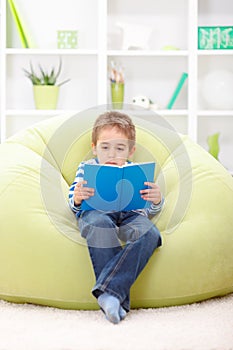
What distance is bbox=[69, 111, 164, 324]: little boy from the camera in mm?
1857

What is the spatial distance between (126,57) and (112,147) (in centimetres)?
208

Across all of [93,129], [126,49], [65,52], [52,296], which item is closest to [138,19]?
[126,49]

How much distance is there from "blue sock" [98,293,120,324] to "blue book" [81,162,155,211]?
32 cm

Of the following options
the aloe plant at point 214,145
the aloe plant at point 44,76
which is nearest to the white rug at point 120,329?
the aloe plant at point 214,145

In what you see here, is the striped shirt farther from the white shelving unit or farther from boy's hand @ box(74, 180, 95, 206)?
the white shelving unit

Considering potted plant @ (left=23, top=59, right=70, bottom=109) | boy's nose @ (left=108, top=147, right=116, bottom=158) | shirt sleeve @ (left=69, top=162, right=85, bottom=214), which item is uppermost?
potted plant @ (left=23, top=59, right=70, bottom=109)

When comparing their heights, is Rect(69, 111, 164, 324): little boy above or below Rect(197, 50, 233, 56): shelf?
below

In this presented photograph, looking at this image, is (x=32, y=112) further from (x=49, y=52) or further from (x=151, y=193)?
(x=151, y=193)

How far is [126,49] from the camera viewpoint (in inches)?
164

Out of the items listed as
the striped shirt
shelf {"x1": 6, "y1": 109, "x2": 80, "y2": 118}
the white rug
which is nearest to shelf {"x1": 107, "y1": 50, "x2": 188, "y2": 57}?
shelf {"x1": 6, "y1": 109, "x2": 80, "y2": 118}

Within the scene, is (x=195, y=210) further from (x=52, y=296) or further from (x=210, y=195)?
(x=52, y=296)

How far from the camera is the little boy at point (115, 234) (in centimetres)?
186

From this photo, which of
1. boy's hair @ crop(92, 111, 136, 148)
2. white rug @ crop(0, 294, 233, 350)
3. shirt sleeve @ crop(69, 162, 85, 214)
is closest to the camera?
white rug @ crop(0, 294, 233, 350)

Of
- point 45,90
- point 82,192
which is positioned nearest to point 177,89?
point 45,90
